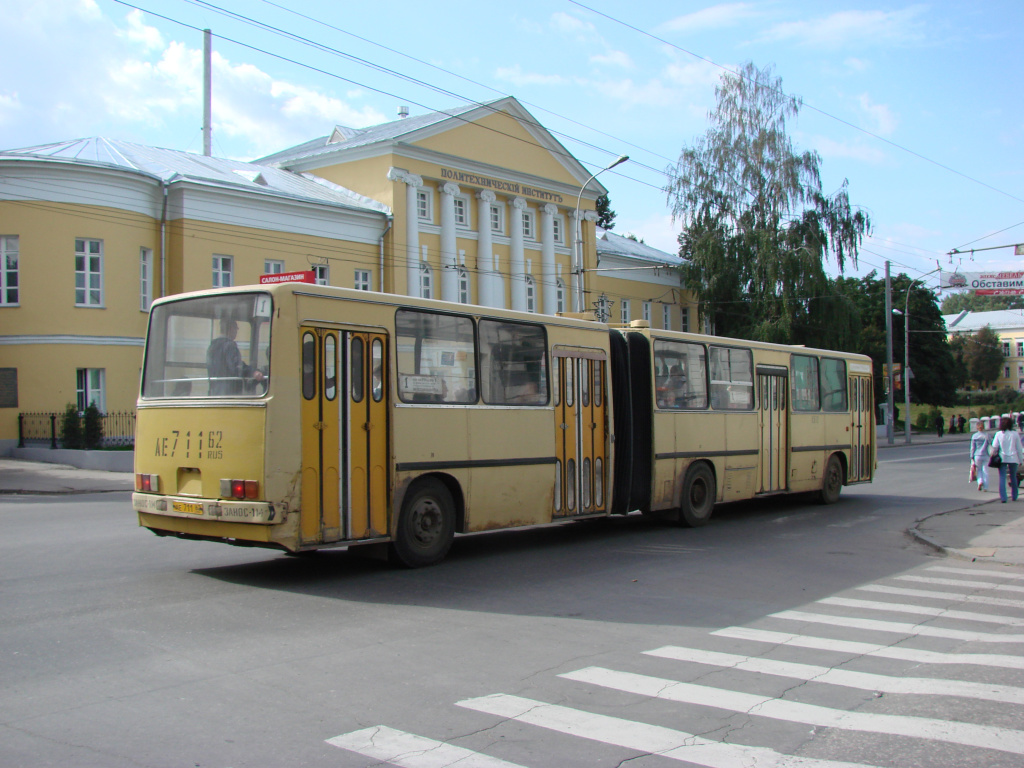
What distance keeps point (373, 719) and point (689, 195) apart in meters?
44.2

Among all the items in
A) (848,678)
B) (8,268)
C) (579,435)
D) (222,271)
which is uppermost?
(222,271)

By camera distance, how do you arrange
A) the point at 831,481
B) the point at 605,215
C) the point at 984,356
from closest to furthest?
the point at 831,481 → the point at 605,215 → the point at 984,356

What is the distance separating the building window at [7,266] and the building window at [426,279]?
50.6 feet

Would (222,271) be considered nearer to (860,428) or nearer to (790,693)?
(860,428)

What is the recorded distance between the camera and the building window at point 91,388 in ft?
94.7

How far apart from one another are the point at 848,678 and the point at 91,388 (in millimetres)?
27655

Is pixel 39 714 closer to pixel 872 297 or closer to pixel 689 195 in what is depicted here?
pixel 689 195

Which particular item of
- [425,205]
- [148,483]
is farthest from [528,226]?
[148,483]

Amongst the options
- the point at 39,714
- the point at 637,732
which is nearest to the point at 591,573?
the point at 637,732

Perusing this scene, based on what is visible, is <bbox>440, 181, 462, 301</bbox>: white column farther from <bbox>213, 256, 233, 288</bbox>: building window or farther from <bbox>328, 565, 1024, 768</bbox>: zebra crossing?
<bbox>328, 565, 1024, 768</bbox>: zebra crossing

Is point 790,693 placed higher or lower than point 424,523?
lower

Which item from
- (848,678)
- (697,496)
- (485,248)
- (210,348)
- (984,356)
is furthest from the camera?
(984,356)

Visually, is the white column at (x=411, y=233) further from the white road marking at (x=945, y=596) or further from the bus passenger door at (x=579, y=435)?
the white road marking at (x=945, y=596)

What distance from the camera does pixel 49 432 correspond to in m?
27.6
